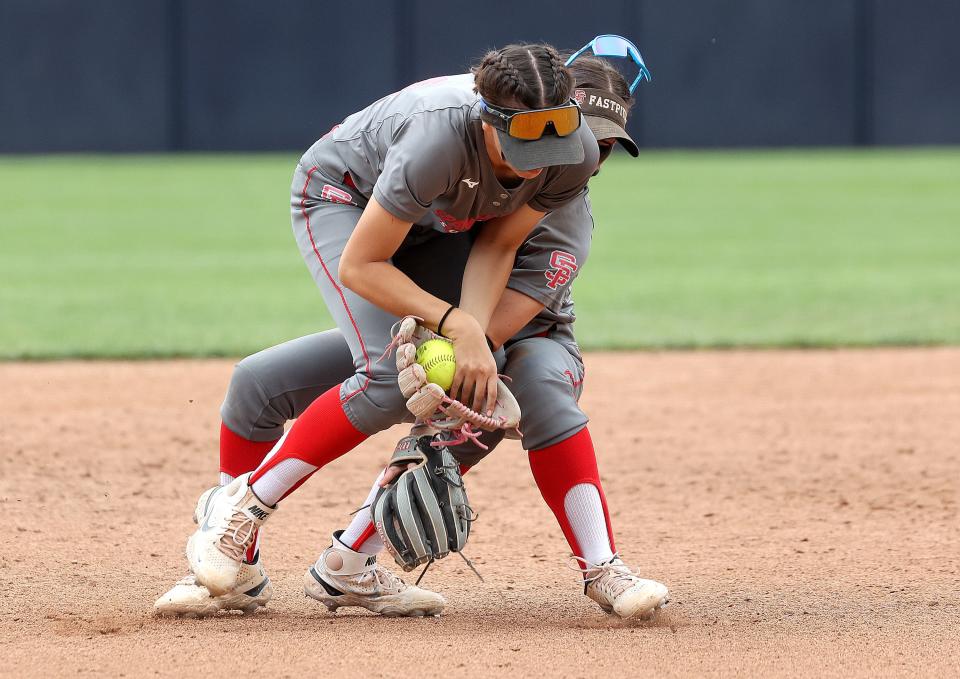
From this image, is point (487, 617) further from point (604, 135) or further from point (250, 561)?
point (604, 135)

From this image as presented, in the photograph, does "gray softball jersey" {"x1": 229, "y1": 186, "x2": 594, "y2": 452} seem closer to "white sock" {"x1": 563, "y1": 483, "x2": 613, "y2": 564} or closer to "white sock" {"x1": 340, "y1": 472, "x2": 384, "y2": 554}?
"white sock" {"x1": 563, "y1": 483, "x2": 613, "y2": 564}

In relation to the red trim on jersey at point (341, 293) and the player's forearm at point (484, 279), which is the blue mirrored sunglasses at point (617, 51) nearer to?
the player's forearm at point (484, 279)

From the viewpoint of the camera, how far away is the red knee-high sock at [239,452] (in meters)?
3.22

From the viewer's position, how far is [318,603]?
3.30 meters

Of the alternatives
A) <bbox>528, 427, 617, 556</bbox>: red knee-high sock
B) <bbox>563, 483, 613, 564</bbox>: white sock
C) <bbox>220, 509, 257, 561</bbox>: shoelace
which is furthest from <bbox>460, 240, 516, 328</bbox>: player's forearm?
<bbox>220, 509, 257, 561</bbox>: shoelace

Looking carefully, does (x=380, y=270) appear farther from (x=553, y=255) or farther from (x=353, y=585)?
(x=353, y=585)

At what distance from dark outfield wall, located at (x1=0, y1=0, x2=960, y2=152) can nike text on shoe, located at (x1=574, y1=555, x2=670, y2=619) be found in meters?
18.4

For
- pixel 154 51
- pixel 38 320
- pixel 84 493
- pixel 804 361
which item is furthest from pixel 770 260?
pixel 154 51

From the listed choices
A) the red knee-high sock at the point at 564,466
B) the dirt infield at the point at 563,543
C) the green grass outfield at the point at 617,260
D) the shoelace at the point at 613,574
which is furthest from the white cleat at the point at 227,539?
the green grass outfield at the point at 617,260

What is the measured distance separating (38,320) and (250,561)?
17.7 feet

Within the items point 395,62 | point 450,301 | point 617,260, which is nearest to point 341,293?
point 450,301

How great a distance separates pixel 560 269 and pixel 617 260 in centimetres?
826

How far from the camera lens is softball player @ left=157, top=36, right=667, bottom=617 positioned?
3.01 meters

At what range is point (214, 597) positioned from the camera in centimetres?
304
